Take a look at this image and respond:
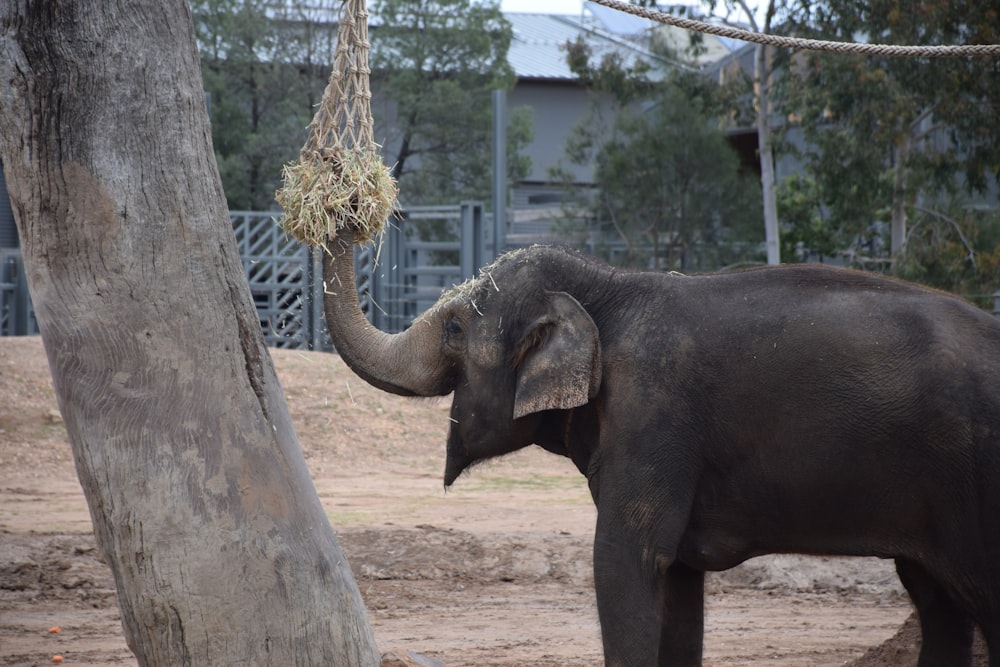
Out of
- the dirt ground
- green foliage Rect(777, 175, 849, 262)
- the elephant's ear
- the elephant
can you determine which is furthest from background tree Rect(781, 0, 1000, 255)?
the elephant's ear

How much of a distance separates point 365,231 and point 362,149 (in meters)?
0.31

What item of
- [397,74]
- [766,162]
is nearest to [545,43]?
[397,74]

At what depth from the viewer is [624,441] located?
4508 millimetres

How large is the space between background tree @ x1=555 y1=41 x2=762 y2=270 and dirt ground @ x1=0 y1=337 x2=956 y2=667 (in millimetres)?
9240

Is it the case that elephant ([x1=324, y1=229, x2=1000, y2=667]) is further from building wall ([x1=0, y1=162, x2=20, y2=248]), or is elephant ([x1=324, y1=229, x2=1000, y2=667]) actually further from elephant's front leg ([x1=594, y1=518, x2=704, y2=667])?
building wall ([x1=0, y1=162, x2=20, y2=248])

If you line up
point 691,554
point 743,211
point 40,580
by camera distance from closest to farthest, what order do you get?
point 691,554 < point 40,580 < point 743,211

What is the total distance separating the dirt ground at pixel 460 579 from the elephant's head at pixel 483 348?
653 millimetres

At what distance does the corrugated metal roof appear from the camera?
32.4 metres

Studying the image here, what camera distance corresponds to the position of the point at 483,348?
4816 millimetres

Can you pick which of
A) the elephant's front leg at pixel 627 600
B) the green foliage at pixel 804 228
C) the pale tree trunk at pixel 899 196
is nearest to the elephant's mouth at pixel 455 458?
the elephant's front leg at pixel 627 600

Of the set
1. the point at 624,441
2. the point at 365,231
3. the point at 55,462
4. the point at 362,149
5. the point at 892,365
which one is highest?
the point at 362,149

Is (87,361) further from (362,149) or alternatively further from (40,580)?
(40,580)

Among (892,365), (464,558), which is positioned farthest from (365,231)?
(464,558)

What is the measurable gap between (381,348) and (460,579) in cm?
384
